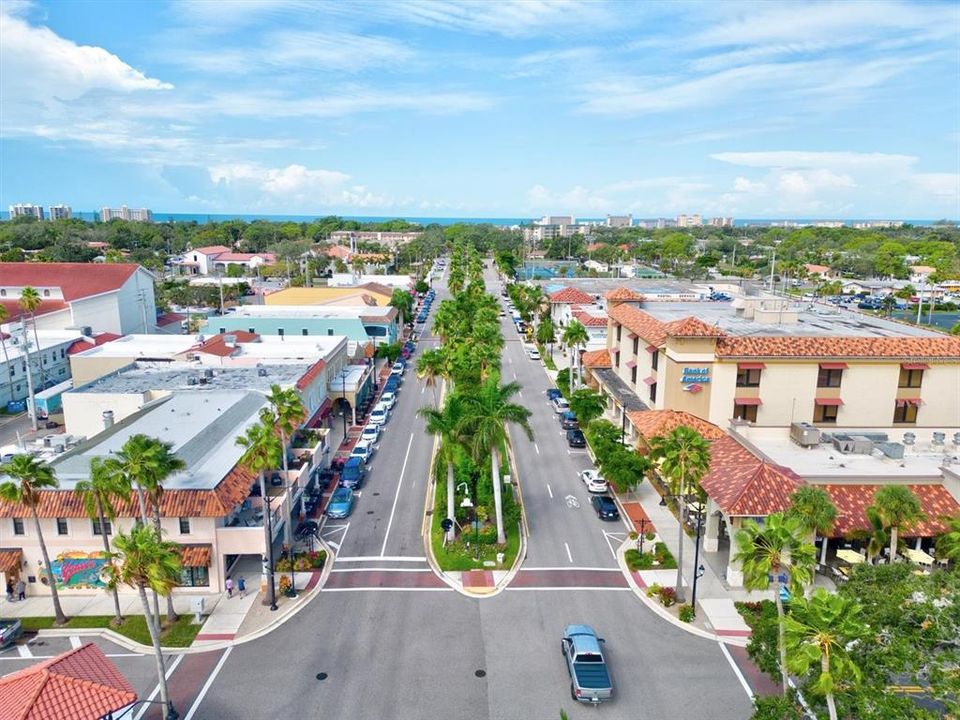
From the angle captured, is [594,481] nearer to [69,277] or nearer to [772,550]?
[772,550]

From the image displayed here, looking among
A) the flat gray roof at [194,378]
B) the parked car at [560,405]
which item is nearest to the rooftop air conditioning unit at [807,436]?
the parked car at [560,405]

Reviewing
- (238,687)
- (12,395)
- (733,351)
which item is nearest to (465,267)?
(12,395)

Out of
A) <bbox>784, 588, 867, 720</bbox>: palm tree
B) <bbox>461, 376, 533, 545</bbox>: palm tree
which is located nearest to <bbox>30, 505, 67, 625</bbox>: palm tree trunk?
<bbox>461, 376, 533, 545</bbox>: palm tree

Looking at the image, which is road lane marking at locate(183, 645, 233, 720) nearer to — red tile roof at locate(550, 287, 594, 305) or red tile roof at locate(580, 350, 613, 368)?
red tile roof at locate(580, 350, 613, 368)

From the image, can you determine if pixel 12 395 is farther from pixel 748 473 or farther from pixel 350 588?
pixel 748 473

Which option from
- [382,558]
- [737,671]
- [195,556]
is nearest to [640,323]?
[382,558]

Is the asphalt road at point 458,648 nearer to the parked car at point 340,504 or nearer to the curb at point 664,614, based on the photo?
the curb at point 664,614
